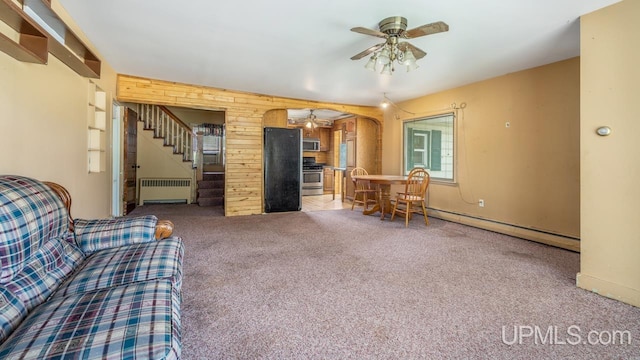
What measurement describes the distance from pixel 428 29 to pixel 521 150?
102 inches

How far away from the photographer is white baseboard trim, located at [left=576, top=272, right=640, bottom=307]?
80.5 inches

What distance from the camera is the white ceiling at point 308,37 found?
7.75 feet

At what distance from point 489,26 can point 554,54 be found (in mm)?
1300

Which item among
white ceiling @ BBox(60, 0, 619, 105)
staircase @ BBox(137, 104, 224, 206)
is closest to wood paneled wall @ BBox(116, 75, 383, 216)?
white ceiling @ BBox(60, 0, 619, 105)

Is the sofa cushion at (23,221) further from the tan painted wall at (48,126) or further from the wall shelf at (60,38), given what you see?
the wall shelf at (60,38)

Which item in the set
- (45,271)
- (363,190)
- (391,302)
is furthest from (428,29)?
(363,190)

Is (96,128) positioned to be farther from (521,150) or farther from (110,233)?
(521,150)

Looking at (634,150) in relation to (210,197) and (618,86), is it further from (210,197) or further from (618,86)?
(210,197)

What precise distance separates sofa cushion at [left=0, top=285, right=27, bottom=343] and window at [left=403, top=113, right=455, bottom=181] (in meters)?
5.15

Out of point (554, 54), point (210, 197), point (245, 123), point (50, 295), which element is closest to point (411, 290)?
point (50, 295)

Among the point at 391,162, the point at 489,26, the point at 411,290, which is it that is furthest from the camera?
the point at 391,162

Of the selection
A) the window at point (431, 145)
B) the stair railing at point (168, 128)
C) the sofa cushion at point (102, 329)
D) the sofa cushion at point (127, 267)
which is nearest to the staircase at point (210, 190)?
the stair railing at point (168, 128)

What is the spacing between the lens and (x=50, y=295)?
1299 mm

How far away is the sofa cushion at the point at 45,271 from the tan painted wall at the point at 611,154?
140 inches
